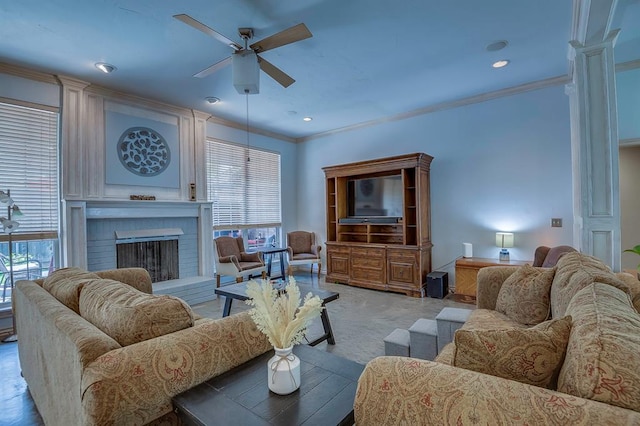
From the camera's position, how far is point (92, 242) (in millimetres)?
3811

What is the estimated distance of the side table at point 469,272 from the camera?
13.2 feet

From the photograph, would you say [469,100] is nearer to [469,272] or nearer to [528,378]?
[469,272]

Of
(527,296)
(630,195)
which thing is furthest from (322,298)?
(630,195)

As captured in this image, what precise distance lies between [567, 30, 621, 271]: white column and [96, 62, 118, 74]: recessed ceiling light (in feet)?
15.1

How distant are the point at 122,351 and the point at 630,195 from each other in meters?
5.64

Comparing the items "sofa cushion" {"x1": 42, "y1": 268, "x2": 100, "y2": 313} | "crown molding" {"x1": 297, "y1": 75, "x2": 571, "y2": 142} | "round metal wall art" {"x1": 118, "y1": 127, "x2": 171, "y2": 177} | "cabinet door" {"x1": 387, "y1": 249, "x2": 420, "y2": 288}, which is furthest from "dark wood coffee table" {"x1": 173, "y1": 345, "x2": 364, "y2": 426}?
"crown molding" {"x1": 297, "y1": 75, "x2": 571, "y2": 142}

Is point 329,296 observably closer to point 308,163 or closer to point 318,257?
point 318,257

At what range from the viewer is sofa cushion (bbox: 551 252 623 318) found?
156cm

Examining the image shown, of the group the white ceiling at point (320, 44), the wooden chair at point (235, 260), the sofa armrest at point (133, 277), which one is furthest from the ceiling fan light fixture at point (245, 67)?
the wooden chair at point (235, 260)

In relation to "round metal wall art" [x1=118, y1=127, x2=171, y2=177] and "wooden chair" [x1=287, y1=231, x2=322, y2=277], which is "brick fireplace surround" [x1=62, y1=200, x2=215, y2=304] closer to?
"round metal wall art" [x1=118, y1=127, x2=171, y2=177]

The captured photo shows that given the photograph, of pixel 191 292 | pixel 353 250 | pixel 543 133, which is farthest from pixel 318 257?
pixel 543 133

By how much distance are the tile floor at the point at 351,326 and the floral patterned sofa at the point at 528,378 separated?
5.94 ft

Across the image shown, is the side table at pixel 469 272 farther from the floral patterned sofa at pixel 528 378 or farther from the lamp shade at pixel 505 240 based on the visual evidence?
the floral patterned sofa at pixel 528 378

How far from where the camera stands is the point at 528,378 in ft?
3.04
